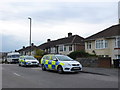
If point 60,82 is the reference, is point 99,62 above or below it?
above

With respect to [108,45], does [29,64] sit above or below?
below

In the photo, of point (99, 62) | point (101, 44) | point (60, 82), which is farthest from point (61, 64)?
point (101, 44)

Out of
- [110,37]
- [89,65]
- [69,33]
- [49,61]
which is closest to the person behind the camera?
[49,61]

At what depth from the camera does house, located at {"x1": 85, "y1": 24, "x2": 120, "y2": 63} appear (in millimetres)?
32219

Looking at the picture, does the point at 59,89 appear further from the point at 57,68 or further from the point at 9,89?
the point at 57,68

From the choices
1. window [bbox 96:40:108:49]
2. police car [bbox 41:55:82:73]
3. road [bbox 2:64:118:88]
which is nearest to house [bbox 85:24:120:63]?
window [bbox 96:40:108:49]

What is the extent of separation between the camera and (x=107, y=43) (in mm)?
34094

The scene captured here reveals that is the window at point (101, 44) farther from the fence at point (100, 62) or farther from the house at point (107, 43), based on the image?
the fence at point (100, 62)

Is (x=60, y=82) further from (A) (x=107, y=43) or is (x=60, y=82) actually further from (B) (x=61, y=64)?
(A) (x=107, y=43)

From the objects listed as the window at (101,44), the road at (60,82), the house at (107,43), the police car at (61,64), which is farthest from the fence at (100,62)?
the window at (101,44)

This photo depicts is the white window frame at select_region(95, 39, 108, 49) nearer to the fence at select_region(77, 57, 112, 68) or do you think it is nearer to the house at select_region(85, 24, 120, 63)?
the house at select_region(85, 24, 120, 63)

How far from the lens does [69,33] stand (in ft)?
191

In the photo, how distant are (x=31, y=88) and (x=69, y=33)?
4934cm

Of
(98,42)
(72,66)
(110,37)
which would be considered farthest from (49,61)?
(98,42)
